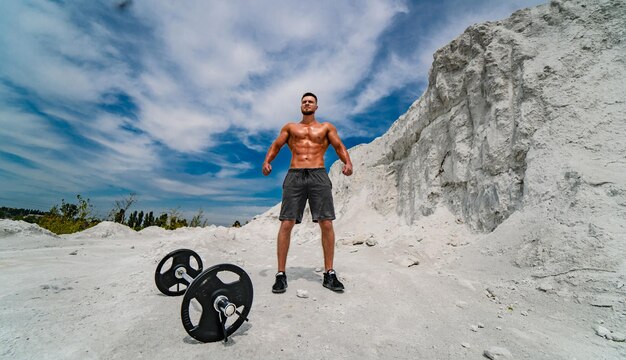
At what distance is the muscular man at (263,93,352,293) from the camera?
12.5ft

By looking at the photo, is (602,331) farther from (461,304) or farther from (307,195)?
(307,195)

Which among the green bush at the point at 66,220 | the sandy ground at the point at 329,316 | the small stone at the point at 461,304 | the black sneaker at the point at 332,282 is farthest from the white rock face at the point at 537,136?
the green bush at the point at 66,220

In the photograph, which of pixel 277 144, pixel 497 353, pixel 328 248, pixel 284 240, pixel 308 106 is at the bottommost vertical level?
pixel 497 353

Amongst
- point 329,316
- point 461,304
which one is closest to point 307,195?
point 329,316

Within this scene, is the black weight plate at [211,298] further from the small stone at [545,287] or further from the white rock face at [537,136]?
the white rock face at [537,136]

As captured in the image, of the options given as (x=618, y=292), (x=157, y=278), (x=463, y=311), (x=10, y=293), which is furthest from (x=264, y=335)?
(x=618, y=292)

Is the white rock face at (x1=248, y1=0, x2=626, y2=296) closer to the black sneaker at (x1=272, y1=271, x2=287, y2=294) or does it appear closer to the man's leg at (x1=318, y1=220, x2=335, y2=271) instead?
the man's leg at (x1=318, y1=220, x2=335, y2=271)

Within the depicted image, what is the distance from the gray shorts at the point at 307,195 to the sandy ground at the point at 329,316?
3.03 feet

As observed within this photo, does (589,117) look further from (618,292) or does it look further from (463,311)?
(463,311)

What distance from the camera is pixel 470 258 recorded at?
4.63 m

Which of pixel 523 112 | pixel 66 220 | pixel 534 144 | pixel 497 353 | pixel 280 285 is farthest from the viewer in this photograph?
pixel 66 220

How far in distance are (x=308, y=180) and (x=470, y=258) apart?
298cm

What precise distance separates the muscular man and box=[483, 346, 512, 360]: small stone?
1649 mm

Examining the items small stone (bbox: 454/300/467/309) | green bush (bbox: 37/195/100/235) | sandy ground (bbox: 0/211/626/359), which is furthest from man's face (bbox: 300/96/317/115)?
green bush (bbox: 37/195/100/235)
